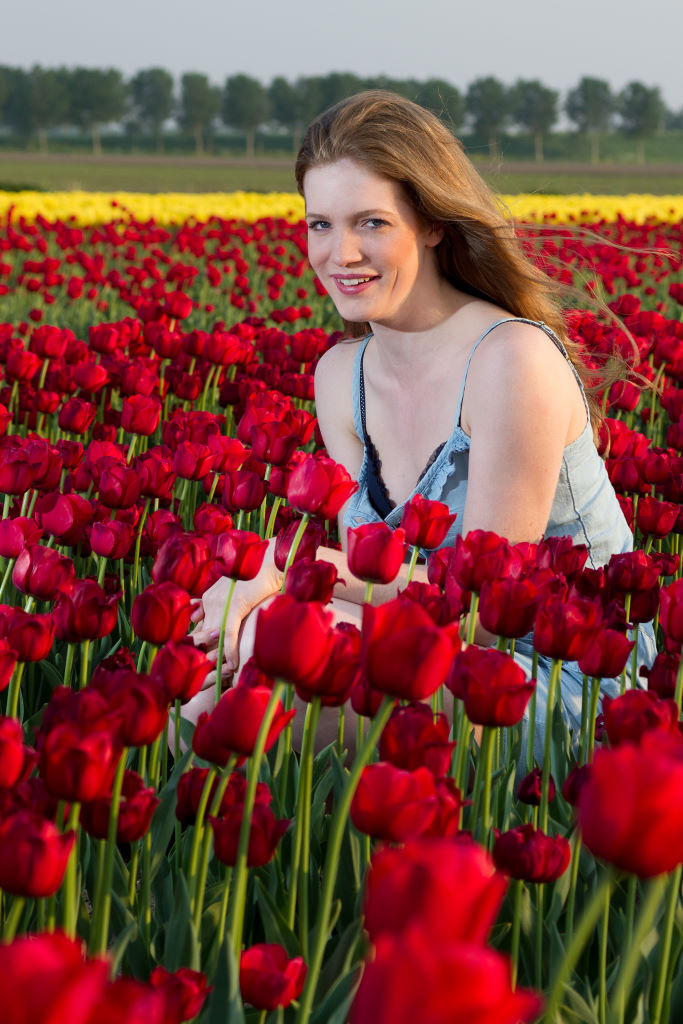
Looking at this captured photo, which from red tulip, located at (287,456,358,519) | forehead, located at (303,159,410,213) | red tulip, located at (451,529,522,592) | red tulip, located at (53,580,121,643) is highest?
forehead, located at (303,159,410,213)

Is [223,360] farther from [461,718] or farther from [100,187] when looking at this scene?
[100,187]

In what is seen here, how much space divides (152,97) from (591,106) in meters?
48.3

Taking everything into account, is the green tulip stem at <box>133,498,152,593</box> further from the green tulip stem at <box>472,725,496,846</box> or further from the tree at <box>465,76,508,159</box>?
the tree at <box>465,76,508,159</box>

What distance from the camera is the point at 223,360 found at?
4.35 metres

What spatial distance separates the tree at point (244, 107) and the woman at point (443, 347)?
4913 inches

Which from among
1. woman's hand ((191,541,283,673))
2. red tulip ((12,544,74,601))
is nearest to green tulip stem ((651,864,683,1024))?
red tulip ((12,544,74,601))

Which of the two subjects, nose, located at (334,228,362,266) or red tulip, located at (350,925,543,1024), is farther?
nose, located at (334,228,362,266)

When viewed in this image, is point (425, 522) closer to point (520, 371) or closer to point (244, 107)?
point (520, 371)

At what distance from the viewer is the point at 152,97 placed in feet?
415

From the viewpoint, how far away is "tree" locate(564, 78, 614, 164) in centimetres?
12062

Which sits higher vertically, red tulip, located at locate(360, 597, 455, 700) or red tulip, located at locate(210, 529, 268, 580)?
red tulip, located at locate(360, 597, 455, 700)

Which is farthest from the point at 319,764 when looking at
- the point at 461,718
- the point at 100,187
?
the point at 100,187

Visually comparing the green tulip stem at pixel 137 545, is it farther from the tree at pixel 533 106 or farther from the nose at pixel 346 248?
the tree at pixel 533 106

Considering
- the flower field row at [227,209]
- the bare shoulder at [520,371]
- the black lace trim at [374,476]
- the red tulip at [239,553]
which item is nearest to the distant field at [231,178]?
the flower field row at [227,209]
